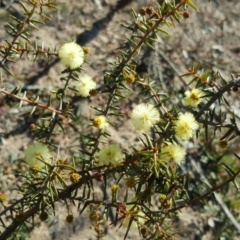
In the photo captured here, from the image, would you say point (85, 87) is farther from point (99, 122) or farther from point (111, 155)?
point (111, 155)

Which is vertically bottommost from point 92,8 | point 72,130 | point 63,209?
point 63,209

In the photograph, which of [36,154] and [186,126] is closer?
[186,126]

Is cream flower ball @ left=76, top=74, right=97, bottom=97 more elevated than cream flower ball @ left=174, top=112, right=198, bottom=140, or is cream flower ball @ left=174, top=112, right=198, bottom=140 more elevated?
cream flower ball @ left=76, top=74, right=97, bottom=97

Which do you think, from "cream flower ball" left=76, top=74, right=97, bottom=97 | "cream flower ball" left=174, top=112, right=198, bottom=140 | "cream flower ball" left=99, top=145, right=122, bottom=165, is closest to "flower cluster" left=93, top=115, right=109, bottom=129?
"cream flower ball" left=99, top=145, right=122, bottom=165

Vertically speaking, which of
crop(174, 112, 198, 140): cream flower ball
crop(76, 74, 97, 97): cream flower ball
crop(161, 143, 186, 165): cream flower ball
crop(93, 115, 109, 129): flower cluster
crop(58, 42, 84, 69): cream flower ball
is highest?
crop(58, 42, 84, 69): cream flower ball

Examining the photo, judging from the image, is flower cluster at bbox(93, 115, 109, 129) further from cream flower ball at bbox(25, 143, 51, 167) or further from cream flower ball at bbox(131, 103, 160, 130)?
cream flower ball at bbox(25, 143, 51, 167)

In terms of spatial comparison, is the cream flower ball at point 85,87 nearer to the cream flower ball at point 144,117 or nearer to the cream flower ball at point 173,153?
the cream flower ball at point 144,117

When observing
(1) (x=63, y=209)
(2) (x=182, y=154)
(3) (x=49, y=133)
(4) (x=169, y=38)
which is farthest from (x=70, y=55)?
(4) (x=169, y=38)

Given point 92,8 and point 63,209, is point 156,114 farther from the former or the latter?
point 92,8

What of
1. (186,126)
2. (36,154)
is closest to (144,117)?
(186,126)

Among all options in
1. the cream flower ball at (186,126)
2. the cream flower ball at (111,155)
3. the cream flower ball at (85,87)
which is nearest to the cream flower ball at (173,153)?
the cream flower ball at (186,126)

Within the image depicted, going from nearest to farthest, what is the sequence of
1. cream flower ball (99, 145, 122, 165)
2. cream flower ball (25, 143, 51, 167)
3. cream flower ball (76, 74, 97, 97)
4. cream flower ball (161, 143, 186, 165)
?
1. cream flower ball (161, 143, 186, 165)
2. cream flower ball (99, 145, 122, 165)
3. cream flower ball (25, 143, 51, 167)
4. cream flower ball (76, 74, 97, 97)
